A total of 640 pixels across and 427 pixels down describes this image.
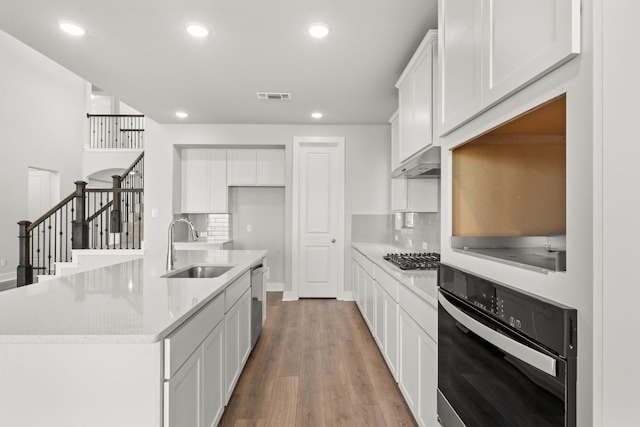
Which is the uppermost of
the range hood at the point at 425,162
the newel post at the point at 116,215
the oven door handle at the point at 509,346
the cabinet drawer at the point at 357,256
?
the range hood at the point at 425,162

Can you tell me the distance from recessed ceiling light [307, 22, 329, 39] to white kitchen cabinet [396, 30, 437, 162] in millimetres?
712

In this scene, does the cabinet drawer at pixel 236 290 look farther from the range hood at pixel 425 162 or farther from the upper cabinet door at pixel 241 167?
the upper cabinet door at pixel 241 167

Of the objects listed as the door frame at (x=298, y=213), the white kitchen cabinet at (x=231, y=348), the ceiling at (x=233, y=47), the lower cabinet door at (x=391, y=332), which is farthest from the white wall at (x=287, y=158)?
the white kitchen cabinet at (x=231, y=348)

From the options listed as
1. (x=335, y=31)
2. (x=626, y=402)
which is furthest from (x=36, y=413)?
(x=335, y=31)

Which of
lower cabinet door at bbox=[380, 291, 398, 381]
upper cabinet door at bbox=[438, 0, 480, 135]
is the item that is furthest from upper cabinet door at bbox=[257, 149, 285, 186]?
upper cabinet door at bbox=[438, 0, 480, 135]

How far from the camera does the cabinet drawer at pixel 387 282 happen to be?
8.14ft

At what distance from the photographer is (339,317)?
4336mm

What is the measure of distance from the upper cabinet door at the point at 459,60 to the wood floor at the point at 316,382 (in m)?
1.86

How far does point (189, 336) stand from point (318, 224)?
3849 millimetres

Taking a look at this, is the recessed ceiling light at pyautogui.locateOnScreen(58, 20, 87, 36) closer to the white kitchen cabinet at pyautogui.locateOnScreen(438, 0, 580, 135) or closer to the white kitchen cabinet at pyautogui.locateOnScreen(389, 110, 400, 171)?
the white kitchen cabinet at pyautogui.locateOnScreen(438, 0, 580, 135)

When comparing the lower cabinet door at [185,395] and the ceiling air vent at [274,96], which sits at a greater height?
the ceiling air vent at [274,96]

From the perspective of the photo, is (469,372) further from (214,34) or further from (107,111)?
(107,111)

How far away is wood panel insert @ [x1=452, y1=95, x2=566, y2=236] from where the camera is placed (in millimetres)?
1097

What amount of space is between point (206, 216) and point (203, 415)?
14.3ft
